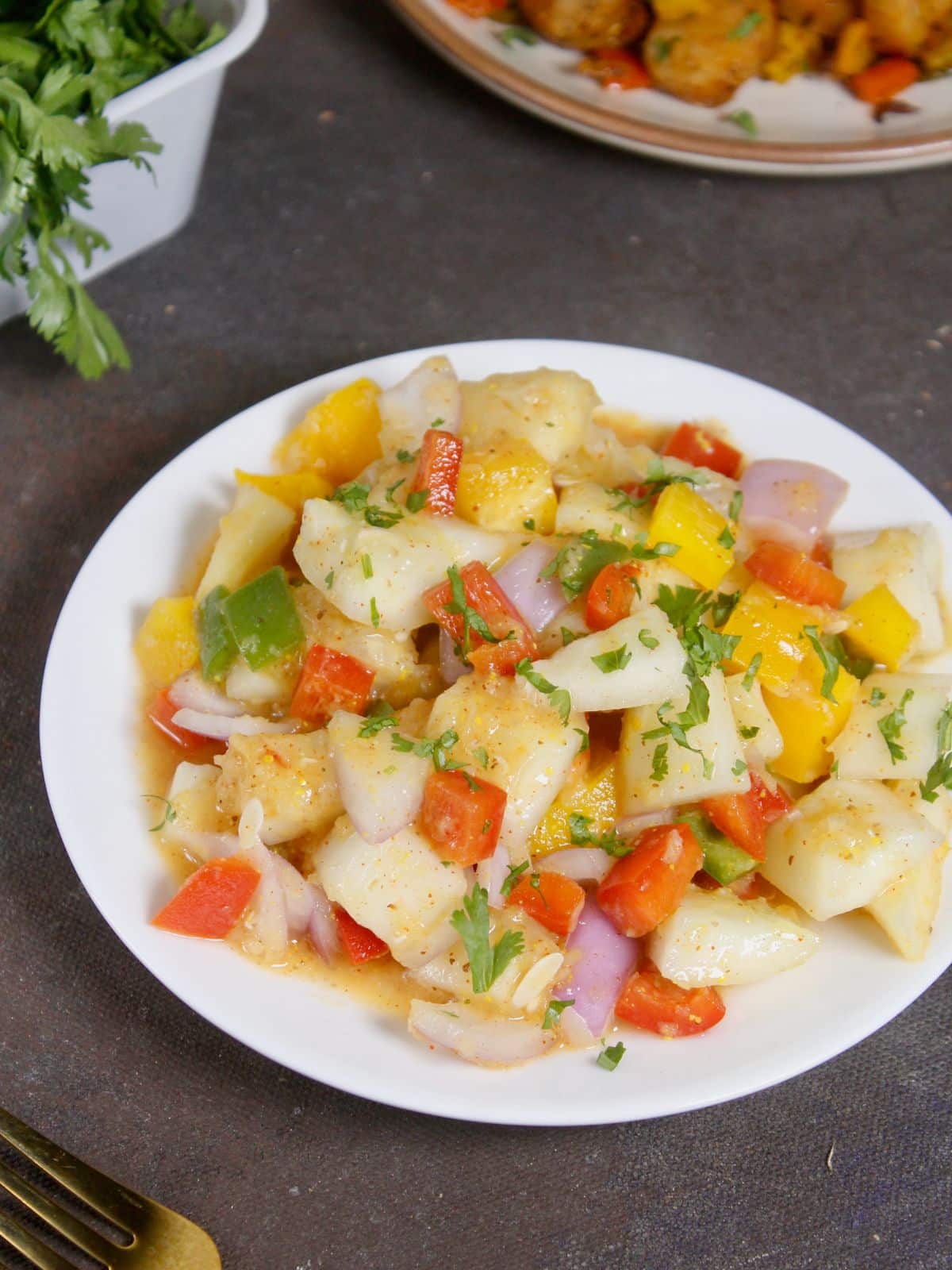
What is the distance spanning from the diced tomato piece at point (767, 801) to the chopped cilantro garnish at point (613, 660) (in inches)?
13.5

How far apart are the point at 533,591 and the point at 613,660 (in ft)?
0.87

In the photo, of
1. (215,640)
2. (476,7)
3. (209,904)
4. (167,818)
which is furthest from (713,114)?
(209,904)

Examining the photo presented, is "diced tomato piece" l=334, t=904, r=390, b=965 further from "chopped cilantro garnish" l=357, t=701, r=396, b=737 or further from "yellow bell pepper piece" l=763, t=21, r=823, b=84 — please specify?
"yellow bell pepper piece" l=763, t=21, r=823, b=84

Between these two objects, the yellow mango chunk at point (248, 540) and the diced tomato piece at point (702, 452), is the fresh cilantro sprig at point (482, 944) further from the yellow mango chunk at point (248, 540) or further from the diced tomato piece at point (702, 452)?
the diced tomato piece at point (702, 452)

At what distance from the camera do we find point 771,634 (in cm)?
240

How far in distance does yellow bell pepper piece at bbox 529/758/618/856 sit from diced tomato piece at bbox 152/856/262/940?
1.72 ft

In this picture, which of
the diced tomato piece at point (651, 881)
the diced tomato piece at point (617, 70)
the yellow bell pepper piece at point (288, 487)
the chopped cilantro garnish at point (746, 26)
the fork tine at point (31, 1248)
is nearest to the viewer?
the fork tine at point (31, 1248)

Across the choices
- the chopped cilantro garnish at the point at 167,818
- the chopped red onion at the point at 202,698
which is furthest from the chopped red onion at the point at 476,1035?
the chopped red onion at the point at 202,698

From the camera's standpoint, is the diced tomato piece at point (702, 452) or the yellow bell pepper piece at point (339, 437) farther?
the diced tomato piece at point (702, 452)

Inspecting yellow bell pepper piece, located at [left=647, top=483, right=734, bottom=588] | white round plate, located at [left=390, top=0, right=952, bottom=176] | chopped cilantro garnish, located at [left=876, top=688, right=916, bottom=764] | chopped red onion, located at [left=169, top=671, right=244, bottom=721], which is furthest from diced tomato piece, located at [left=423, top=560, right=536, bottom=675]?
white round plate, located at [left=390, top=0, right=952, bottom=176]

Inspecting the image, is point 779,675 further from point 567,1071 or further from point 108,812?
point 108,812

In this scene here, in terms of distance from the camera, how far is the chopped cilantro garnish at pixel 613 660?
2195 mm

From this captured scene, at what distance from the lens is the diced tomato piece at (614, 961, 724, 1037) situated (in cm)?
211

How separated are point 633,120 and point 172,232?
1388 mm
